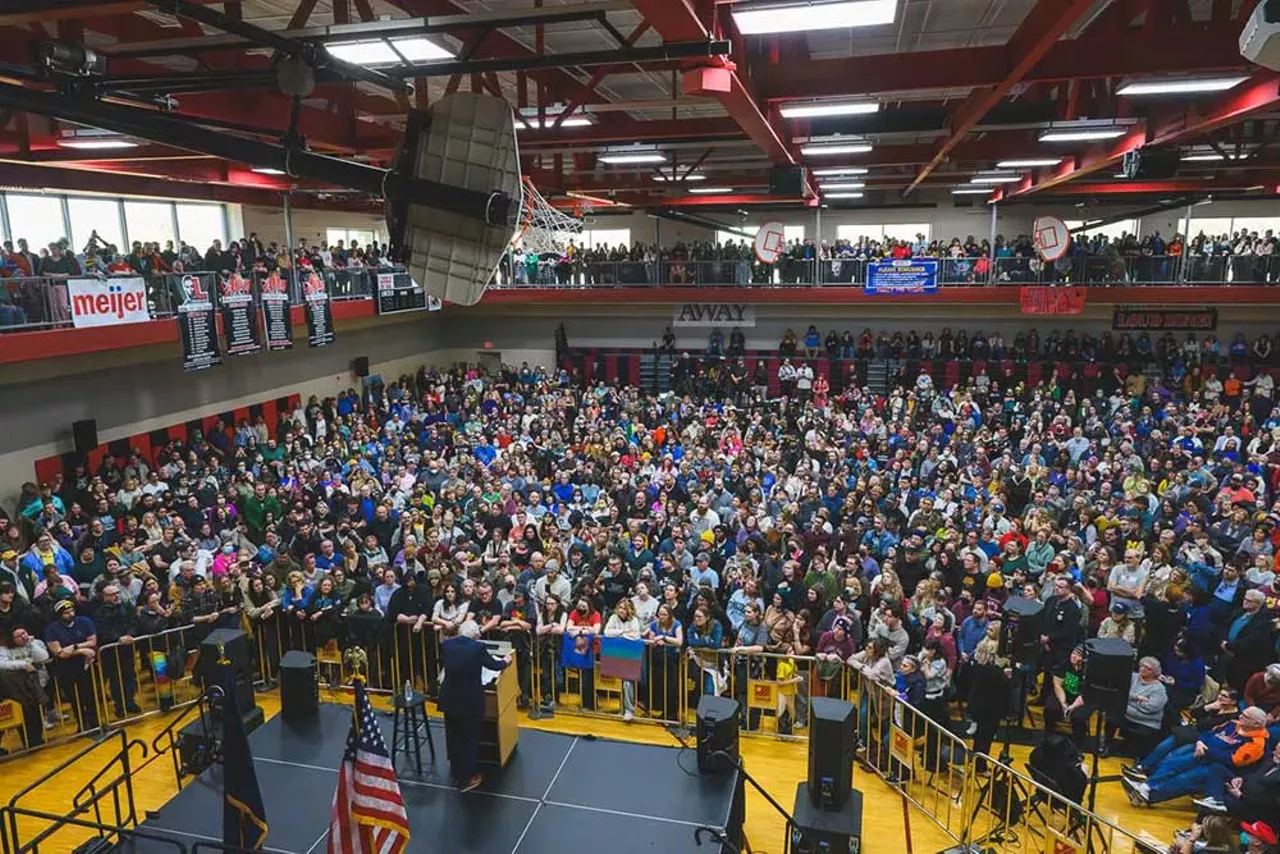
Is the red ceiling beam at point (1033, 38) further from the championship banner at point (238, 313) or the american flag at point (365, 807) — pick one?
the championship banner at point (238, 313)

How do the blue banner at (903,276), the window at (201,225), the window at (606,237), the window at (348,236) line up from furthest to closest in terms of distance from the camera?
1. the window at (606,237)
2. the window at (348,236)
3. the window at (201,225)
4. the blue banner at (903,276)

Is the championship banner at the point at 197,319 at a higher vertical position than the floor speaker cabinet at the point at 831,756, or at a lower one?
higher

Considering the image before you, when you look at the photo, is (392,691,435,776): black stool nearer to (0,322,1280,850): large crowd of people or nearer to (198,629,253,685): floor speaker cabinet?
(0,322,1280,850): large crowd of people

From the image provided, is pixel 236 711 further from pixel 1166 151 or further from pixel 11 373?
pixel 1166 151

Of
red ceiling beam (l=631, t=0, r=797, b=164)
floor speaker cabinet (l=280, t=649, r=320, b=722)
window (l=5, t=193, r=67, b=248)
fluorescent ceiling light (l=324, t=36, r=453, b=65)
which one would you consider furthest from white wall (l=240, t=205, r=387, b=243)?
fluorescent ceiling light (l=324, t=36, r=453, b=65)

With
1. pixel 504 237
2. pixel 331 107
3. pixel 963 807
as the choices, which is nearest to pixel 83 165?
pixel 331 107

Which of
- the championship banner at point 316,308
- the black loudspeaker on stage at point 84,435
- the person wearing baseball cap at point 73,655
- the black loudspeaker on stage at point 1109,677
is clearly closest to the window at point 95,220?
the championship banner at point 316,308

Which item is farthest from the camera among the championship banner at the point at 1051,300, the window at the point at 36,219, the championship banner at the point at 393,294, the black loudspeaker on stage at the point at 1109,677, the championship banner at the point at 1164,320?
the championship banner at the point at 1164,320

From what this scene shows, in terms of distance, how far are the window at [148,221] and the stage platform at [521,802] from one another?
58.3 feet

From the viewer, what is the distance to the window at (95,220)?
66.9 ft

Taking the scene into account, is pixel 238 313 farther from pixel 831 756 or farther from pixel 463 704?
pixel 831 756

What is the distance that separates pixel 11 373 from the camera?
1588 centimetres

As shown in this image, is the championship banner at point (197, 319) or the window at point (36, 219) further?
the window at point (36, 219)

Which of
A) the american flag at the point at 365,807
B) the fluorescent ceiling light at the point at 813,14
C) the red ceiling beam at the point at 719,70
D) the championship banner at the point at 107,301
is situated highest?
the fluorescent ceiling light at the point at 813,14
